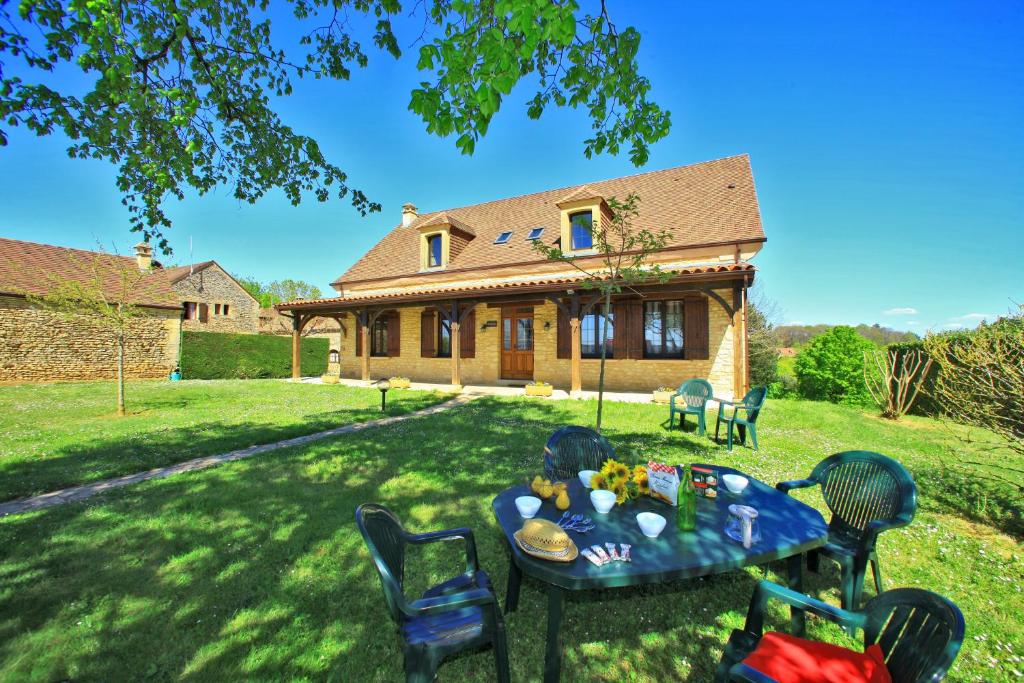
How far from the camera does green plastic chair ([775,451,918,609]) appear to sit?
244 centimetres

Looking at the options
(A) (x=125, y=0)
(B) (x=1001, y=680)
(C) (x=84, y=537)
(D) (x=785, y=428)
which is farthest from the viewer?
(D) (x=785, y=428)

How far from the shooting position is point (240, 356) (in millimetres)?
18469

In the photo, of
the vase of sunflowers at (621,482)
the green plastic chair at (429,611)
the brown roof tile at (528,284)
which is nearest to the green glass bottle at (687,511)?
the vase of sunflowers at (621,482)

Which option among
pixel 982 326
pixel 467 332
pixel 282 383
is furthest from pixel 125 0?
pixel 282 383

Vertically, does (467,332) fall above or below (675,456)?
above

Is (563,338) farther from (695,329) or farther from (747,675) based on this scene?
(747,675)

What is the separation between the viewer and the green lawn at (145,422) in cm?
521

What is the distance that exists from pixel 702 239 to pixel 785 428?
5.93m

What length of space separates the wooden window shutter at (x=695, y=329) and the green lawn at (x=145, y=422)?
691cm

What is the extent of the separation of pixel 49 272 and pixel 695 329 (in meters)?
24.8

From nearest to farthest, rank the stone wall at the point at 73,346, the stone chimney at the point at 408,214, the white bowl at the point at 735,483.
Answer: the white bowl at the point at 735,483 → the stone wall at the point at 73,346 → the stone chimney at the point at 408,214

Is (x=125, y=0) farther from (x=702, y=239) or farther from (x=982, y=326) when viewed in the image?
(x=702, y=239)

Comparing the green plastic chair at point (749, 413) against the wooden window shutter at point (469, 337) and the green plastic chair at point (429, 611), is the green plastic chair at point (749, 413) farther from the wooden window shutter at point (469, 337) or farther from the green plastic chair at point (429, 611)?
the wooden window shutter at point (469, 337)

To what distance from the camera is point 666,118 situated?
13.0 feet
